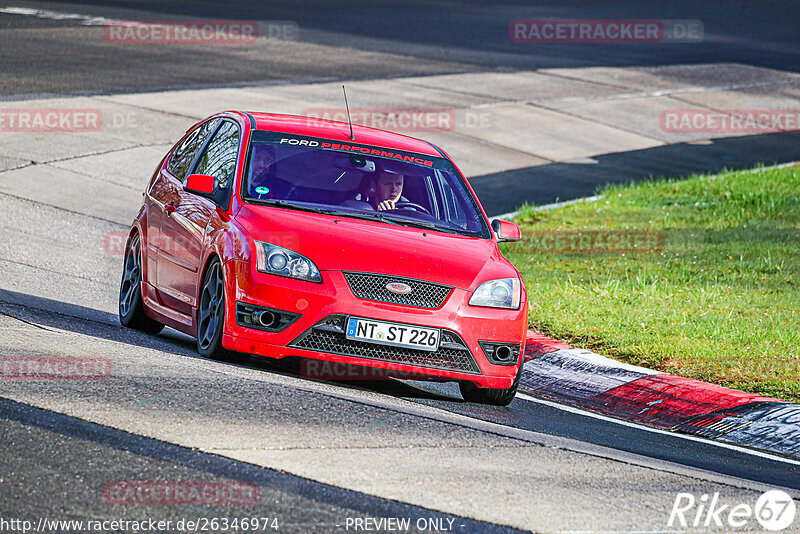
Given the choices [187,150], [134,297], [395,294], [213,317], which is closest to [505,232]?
[395,294]

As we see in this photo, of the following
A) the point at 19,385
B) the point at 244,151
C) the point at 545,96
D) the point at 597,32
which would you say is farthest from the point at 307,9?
the point at 19,385

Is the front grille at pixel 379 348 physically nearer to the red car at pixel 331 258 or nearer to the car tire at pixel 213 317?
the red car at pixel 331 258

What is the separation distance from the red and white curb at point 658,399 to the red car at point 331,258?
1.01 metres

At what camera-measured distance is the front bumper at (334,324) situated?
25.3 feet

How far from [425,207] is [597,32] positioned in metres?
29.3

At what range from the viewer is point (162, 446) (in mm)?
5938

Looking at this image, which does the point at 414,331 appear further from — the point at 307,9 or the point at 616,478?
the point at 307,9

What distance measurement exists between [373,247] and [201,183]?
1.37 metres

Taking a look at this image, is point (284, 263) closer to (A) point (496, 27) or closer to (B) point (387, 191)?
(B) point (387, 191)

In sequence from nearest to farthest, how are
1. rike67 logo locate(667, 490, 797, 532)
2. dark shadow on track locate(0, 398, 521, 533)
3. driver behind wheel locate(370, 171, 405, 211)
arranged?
dark shadow on track locate(0, 398, 521, 533)
rike67 logo locate(667, 490, 797, 532)
driver behind wheel locate(370, 171, 405, 211)

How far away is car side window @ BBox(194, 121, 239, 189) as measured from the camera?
8.90 m

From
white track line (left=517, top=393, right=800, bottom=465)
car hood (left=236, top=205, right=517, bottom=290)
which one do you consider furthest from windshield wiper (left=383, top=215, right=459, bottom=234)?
Answer: white track line (left=517, top=393, right=800, bottom=465)

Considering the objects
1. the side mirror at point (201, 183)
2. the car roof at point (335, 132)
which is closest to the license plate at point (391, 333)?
the side mirror at point (201, 183)

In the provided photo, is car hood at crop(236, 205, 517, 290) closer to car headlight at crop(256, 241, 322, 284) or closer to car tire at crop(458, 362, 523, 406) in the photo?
car headlight at crop(256, 241, 322, 284)
